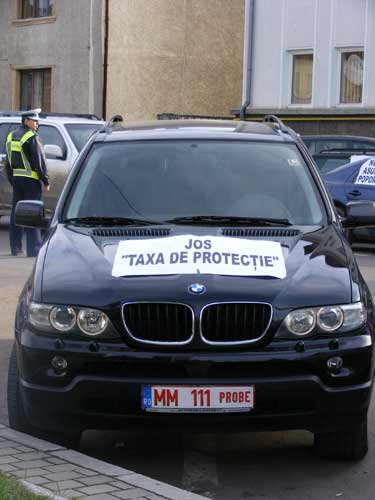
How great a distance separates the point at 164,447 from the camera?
242 inches

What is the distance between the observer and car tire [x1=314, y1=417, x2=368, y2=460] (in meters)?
5.73

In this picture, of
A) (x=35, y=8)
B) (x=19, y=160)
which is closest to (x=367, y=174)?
(x=19, y=160)

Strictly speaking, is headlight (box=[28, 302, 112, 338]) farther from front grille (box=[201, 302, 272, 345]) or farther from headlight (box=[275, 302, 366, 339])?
headlight (box=[275, 302, 366, 339])

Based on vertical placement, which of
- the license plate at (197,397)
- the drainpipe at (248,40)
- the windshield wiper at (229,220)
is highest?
the drainpipe at (248,40)

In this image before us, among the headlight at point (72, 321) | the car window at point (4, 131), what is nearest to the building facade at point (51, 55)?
the car window at point (4, 131)

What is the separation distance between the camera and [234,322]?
5289 mm

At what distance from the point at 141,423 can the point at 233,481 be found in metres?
0.55

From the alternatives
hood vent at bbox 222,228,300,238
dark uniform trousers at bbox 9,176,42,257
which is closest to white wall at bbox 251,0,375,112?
dark uniform trousers at bbox 9,176,42,257

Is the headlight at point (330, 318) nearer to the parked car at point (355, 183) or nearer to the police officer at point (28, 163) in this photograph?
the police officer at point (28, 163)

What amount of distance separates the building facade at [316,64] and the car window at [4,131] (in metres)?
11.3

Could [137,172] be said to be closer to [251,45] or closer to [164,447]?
[164,447]

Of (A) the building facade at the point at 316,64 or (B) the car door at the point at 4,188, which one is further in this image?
(A) the building facade at the point at 316,64

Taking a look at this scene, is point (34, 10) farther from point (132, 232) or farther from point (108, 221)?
point (132, 232)

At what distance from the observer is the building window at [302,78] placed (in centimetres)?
3187
